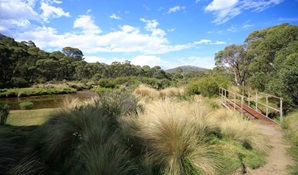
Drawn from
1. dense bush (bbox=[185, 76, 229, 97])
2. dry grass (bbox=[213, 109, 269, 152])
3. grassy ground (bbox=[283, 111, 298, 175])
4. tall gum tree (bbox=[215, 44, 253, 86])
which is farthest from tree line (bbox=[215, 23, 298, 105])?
dry grass (bbox=[213, 109, 269, 152])

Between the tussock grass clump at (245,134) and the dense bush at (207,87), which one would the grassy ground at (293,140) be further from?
the dense bush at (207,87)

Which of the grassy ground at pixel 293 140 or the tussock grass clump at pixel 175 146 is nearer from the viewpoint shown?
the tussock grass clump at pixel 175 146

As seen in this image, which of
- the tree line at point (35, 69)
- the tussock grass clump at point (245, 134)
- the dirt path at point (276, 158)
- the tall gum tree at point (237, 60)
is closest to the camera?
the dirt path at point (276, 158)

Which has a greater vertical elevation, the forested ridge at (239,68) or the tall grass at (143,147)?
the forested ridge at (239,68)

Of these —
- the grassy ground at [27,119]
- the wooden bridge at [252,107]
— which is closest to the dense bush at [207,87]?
the wooden bridge at [252,107]

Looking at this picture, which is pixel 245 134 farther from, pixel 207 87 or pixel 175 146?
pixel 207 87

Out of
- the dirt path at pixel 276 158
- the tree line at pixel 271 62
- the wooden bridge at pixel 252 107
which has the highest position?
the tree line at pixel 271 62

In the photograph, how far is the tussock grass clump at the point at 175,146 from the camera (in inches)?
109

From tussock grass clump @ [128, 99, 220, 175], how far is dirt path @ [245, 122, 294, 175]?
882 mm

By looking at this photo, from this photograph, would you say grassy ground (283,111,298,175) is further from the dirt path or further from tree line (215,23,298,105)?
tree line (215,23,298,105)

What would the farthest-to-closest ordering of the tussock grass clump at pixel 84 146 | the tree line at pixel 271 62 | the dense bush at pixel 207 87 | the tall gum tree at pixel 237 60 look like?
1. the tall gum tree at pixel 237 60
2. the dense bush at pixel 207 87
3. the tree line at pixel 271 62
4. the tussock grass clump at pixel 84 146

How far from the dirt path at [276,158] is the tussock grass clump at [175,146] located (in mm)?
882

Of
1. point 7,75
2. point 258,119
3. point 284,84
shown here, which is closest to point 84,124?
point 258,119

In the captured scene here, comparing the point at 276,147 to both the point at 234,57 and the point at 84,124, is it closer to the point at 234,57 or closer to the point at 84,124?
the point at 84,124
